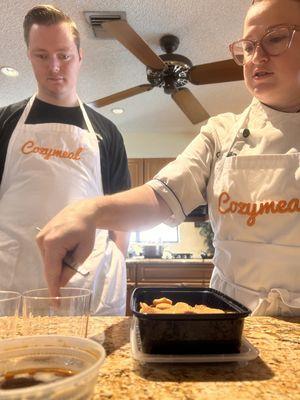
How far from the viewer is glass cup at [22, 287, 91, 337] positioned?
0.49m

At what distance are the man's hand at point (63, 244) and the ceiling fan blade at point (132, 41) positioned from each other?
141 cm

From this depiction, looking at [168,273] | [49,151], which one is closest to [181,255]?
[168,273]

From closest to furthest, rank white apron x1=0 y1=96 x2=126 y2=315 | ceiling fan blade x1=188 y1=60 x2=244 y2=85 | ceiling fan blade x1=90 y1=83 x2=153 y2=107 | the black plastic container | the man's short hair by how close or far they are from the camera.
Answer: the black plastic container
white apron x1=0 y1=96 x2=126 y2=315
the man's short hair
ceiling fan blade x1=188 y1=60 x2=244 y2=85
ceiling fan blade x1=90 y1=83 x2=153 y2=107

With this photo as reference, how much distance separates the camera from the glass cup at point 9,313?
0.49m

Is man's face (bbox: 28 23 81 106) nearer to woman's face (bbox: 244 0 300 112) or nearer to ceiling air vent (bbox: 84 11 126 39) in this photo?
woman's face (bbox: 244 0 300 112)

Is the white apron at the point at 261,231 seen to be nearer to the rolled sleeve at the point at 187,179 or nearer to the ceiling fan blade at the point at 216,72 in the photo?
the rolled sleeve at the point at 187,179

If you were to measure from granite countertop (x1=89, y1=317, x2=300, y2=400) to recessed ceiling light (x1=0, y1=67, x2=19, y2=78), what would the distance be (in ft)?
8.01

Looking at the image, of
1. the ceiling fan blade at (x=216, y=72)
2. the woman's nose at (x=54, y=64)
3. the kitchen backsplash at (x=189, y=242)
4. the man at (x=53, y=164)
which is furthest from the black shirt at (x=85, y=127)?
the kitchen backsplash at (x=189, y=242)

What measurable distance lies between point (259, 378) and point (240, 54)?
2.47 ft

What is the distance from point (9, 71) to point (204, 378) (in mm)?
2622

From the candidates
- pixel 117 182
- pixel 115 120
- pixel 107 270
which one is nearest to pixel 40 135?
pixel 117 182

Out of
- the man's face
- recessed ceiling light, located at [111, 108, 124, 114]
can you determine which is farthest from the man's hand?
recessed ceiling light, located at [111, 108, 124, 114]

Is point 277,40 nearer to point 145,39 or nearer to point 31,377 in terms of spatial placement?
point 31,377

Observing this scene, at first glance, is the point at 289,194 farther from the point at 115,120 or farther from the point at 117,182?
the point at 115,120
